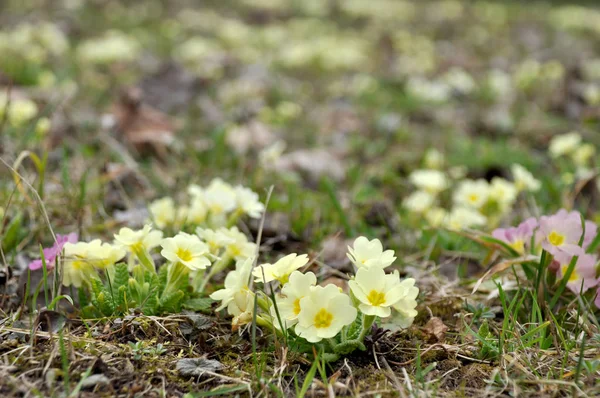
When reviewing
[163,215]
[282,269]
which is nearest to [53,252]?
[163,215]

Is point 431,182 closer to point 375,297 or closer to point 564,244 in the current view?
point 564,244

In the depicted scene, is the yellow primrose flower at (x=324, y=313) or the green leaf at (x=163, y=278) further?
the green leaf at (x=163, y=278)

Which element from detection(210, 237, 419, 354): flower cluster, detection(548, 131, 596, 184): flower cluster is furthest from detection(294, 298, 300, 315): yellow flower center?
detection(548, 131, 596, 184): flower cluster

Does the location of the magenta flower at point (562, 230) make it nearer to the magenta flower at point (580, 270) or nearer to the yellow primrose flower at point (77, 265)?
the magenta flower at point (580, 270)

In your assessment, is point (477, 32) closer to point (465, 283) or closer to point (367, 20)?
point (367, 20)

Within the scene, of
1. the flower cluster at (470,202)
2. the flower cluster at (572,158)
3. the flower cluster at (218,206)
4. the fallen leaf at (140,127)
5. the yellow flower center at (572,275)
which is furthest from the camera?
the fallen leaf at (140,127)

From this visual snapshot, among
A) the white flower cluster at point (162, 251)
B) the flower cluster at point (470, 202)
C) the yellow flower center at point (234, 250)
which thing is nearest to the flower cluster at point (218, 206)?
the white flower cluster at point (162, 251)

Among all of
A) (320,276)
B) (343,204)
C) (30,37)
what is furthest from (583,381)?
(30,37)
